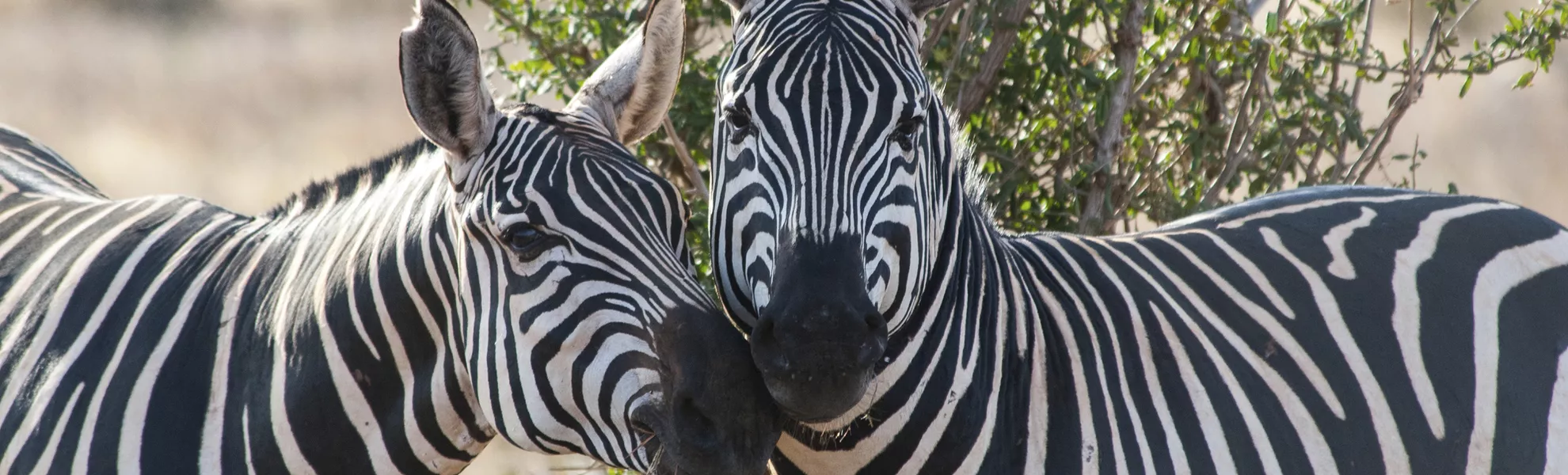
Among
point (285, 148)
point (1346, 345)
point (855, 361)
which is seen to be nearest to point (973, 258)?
point (855, 361)

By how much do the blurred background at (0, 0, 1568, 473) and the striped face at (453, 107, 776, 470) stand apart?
25.9ft

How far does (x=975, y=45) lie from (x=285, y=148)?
1196 cm

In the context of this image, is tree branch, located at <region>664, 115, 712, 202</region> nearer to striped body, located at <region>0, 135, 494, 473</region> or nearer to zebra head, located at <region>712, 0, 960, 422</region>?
striped body, located at <region>0, 135, 494, 473</region>

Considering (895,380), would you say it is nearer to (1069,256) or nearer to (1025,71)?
(1069,256)

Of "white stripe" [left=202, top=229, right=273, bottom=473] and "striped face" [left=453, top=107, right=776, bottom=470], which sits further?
"white stripe" [left=202, top=229, right=273, bottom=473]

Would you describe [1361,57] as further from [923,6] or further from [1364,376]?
[923,6]

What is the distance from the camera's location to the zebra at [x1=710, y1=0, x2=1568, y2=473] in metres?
2.67

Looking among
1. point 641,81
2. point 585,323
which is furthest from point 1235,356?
point 641,81

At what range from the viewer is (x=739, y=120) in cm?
281

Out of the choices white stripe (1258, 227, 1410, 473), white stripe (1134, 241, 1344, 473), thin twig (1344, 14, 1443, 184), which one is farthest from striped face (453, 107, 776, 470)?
thin twig (1344, 14, 1443, 184)

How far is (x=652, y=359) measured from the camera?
2.75 m

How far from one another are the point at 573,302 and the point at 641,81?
863 millimetres

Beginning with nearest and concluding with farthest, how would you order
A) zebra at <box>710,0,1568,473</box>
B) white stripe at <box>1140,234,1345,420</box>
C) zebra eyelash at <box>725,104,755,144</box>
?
zebra at <box>710,0,1568,473</box>
zebra eyelash at <box>725,104,755,144</box>
white stripe at <box>1140,234,1345,420</box>

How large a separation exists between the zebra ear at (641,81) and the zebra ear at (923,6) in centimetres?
66
